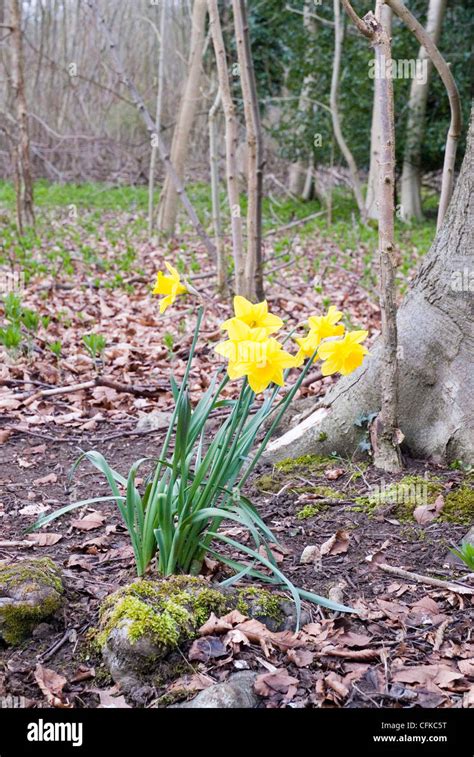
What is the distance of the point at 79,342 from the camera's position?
18.1 ft

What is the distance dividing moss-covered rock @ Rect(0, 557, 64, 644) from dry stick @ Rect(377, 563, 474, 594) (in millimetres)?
1058

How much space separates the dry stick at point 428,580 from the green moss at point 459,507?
394 millimetres

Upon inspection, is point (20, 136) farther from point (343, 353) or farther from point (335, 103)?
point (343, 353)

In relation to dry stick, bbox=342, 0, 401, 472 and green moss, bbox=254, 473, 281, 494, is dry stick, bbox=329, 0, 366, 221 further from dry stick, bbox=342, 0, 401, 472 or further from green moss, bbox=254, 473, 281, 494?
green moss, bbox=254, 473, 281, 494

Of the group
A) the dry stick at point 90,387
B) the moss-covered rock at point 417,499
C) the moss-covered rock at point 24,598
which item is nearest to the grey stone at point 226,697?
the moss-covered rock at point 24,598

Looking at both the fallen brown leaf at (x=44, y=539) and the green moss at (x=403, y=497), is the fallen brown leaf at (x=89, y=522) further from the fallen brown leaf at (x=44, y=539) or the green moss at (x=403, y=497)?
the green moss at (x=403, y=497)

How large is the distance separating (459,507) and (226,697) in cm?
137

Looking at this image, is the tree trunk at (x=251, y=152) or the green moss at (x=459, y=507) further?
the tree trunk at (x=251, y=152)

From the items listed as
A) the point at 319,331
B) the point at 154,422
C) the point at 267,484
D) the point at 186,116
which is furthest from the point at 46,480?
the point at 186,116

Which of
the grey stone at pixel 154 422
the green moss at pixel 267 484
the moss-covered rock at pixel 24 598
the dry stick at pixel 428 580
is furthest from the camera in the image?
the grey stone at pixel 154 422

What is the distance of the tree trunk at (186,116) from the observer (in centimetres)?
1010

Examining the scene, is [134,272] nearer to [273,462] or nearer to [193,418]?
[273,462]

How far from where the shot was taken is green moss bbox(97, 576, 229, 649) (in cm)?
194

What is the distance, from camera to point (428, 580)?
2357 millimetres
